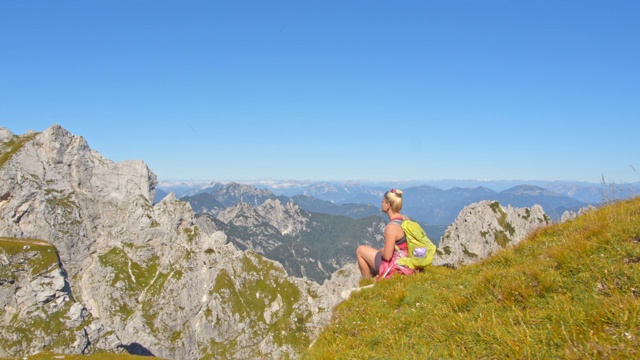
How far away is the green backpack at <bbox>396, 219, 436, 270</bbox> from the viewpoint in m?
15.0

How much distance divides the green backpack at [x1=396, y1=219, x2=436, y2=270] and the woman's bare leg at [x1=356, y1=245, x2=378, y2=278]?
221 cm

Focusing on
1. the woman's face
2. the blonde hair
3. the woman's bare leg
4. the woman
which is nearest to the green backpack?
the woman

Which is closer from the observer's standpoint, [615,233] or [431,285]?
[615,233]

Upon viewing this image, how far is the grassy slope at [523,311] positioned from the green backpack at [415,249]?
2276mm

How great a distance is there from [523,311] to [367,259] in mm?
10375

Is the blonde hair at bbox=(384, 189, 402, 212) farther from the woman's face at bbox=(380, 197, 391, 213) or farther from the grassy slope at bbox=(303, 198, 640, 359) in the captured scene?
the grassy slope at bbox=(303, 198, 640, 359)

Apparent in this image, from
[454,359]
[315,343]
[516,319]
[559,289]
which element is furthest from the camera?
[315,343]

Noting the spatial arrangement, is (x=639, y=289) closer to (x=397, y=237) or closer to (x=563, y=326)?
(x=563, y=326)

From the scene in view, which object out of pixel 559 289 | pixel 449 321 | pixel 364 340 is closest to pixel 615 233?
pixel 559 289

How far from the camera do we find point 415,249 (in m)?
15.2

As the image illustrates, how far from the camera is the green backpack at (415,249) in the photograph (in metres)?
15.0

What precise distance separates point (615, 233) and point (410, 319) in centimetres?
599

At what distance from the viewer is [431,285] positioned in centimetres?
1226

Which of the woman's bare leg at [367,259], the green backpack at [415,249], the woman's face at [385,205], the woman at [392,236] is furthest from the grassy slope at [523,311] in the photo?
the woman's bare leg at [367,259]
